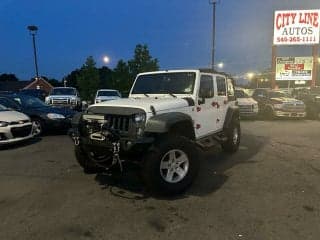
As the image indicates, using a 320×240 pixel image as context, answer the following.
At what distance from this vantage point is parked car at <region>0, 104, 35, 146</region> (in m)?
9.13

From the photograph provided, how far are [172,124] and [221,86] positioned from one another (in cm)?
306

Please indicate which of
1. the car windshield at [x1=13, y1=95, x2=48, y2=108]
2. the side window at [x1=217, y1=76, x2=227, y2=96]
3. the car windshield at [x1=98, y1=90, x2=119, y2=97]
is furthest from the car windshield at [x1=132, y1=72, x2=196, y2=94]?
the car windshield at [x1=98, y1=90, x2=119, y2=97]

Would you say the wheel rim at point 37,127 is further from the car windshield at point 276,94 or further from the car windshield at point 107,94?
the car windshield at point 276,94

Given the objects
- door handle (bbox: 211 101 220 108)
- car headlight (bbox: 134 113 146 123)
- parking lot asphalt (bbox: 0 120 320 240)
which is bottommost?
parking lot asphalt (bbox: 0 120 320 240)

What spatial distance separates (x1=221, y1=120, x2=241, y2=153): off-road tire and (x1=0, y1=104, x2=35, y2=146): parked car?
223 inches

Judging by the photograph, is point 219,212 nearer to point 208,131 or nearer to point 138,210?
point 138,210

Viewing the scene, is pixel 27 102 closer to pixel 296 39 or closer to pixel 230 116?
pixel 230 116

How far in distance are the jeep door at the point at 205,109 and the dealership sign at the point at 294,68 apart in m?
22.5

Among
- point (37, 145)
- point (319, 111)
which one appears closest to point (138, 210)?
point (37, 145)

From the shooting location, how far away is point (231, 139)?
8.52 metres

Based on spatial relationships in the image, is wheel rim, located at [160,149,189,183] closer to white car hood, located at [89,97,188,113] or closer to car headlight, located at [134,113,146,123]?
car headlight, located at [134,113,146,123]

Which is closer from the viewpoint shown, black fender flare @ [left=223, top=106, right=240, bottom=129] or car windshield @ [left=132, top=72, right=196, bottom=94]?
car windshield @ [left=132, top=72, right=196, bottom=94]

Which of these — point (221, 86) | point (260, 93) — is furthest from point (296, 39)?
point (221, 86)

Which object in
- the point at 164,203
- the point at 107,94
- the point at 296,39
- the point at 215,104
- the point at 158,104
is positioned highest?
the point at 296,39
